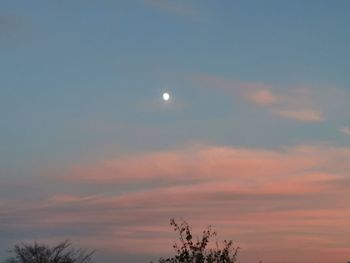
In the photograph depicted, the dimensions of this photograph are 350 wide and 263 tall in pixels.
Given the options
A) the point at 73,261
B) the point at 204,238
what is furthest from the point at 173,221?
the point at 73,261

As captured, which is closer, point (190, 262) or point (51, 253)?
point (190, 262)

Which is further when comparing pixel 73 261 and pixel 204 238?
pixel 73 261

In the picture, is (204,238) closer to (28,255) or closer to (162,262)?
(162,262)

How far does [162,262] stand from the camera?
44.5m

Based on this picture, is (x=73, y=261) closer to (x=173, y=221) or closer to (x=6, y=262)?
(x=6, y=262)

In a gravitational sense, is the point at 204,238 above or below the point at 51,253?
below

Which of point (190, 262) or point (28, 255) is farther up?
point (28, 255)

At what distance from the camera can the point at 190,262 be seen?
1676 inches

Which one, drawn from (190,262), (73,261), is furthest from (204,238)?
(73,261)

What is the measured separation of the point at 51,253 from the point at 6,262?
5024 mm

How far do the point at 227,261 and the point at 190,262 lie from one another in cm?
244

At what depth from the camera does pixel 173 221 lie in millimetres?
43656

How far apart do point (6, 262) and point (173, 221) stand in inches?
1612

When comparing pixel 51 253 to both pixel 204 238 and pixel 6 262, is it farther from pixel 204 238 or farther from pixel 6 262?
pixel 204 238
